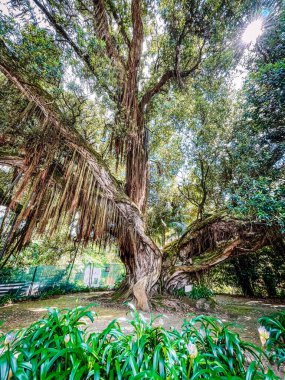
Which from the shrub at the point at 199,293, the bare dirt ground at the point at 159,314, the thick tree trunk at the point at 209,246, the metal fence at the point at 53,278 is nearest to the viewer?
the bare dirt ground at the point at 159,314

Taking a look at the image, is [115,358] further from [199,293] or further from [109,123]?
[109,123]

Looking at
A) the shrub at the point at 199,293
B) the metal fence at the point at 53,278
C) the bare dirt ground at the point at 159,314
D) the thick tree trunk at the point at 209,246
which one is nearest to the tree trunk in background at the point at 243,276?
the thick tree trunk at the point at 209,246

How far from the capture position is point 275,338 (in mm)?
1858

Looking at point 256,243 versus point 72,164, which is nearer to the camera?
point 72,164

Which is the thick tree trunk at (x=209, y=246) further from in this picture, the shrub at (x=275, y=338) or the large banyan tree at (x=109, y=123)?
the shrub at (x=275, y=338)

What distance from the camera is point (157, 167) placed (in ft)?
21.7

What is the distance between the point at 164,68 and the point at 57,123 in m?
3.98

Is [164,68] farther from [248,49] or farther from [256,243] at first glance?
[256,243]

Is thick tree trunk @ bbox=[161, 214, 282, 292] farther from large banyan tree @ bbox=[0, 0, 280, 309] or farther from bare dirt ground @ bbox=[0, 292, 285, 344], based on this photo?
bare dirt ground @ bbox=[0, 292, 285, 344]

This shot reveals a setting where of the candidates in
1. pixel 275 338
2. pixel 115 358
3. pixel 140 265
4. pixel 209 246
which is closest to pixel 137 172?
pixel 140 265

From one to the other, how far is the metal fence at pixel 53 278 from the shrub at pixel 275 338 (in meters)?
6.40

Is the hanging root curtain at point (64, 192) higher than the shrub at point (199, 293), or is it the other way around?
the hanging root curtain at point (64, 192)

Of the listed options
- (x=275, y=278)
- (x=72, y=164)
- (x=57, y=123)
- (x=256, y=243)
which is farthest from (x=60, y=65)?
(x=275, y=278)

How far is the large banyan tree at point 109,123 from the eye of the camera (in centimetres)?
326
